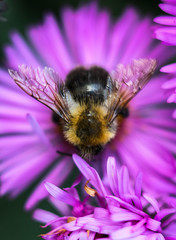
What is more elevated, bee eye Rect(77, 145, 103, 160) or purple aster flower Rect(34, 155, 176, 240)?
bee eye Rect(77, 145, 103, 160)

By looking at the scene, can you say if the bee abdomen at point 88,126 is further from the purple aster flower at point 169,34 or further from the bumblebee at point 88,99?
the purple aster flower at point 169,34

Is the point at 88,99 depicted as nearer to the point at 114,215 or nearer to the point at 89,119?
the point at 89,119

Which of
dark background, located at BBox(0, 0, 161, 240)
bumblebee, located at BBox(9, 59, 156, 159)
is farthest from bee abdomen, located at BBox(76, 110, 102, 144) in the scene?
dark background, located at BBox(0, 0, 161, 240)

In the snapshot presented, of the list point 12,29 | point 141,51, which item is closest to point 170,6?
point 141,51

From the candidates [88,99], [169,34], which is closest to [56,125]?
[88,99]

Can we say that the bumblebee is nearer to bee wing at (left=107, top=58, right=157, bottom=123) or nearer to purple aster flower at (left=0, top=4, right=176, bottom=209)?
bee wing at (left=107, top=58, right=157, bottom=123)

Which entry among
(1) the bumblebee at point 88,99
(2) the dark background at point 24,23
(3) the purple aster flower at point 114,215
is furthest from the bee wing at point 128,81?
(2) the dark background at point 24,23

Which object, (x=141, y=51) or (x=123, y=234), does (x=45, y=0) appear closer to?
(x=141, y=51)

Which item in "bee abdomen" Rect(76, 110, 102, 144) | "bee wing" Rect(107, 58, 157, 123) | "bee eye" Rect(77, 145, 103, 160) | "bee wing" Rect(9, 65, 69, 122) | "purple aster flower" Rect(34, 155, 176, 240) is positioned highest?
"bee wing" Rect(9, 65, 69, 122)
